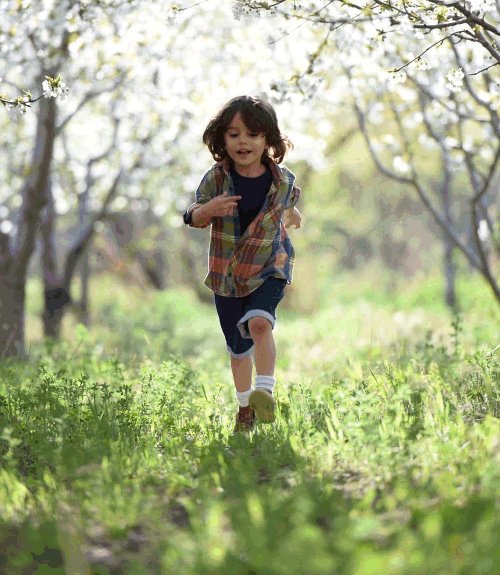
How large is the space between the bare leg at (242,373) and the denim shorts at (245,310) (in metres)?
0.03

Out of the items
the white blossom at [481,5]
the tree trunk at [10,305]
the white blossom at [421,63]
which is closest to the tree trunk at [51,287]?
the tree trunk at [10,305]

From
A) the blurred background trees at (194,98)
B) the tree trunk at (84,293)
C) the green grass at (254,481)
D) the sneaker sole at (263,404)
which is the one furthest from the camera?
the tree trunk at (84,293)

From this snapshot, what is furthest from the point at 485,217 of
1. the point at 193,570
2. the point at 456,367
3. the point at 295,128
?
the point at 295,128

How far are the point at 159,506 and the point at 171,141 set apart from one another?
12.0 metres

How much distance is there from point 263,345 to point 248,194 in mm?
857

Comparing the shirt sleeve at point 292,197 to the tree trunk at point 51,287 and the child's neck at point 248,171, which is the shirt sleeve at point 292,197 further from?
the tree trunk at point 51,287

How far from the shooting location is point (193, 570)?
2.50 m

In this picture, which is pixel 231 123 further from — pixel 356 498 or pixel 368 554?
pixel 368 554

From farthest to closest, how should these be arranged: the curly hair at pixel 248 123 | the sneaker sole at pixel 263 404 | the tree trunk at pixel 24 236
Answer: the tree trunk at pixel 24 236
the curly hair at pixel 248 123
the sneaker sole at pixel 263 404

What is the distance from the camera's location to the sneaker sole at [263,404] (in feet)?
14.4

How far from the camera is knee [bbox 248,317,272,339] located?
4750mm

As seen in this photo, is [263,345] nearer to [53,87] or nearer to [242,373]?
[242,373]

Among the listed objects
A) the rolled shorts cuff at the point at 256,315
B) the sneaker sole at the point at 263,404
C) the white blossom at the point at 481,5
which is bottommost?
the sneaker sole at the point at 263,404

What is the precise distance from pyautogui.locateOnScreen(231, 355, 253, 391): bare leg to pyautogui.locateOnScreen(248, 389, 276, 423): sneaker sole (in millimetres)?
568
